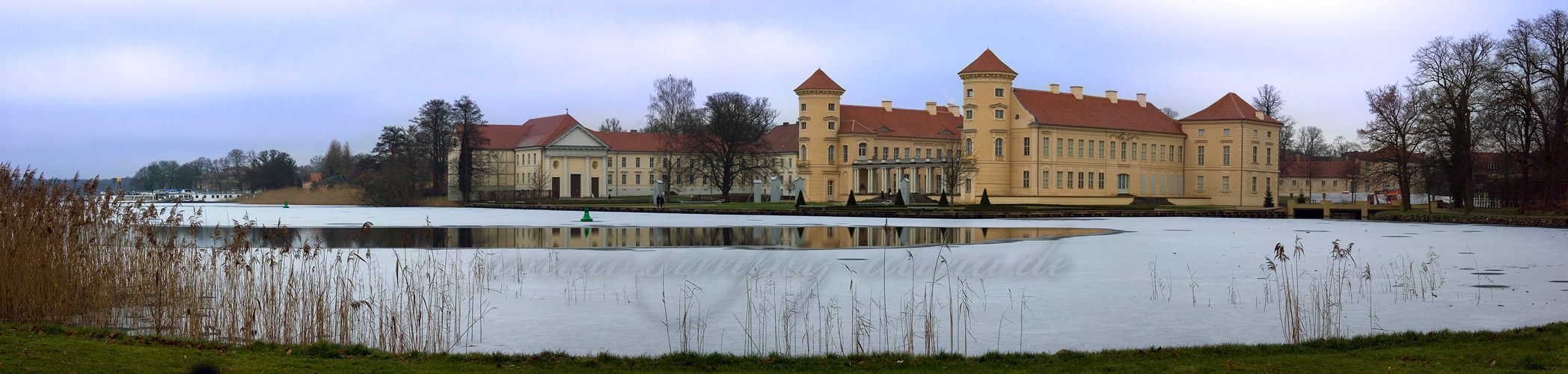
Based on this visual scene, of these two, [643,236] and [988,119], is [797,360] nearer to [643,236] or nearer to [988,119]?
[643,236]

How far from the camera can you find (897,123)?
76438 millimetres

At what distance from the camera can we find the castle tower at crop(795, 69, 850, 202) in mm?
71562

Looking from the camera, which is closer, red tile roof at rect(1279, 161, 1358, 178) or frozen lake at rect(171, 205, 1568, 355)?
frozen lake at rect(171, 205, 1568, 355)

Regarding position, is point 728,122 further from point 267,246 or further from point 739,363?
point 739,363

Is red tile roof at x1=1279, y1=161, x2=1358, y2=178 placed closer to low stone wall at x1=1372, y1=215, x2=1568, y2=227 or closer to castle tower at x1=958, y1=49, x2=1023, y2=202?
castle tower at x1=958, y1=49, x2=1023, y2=202

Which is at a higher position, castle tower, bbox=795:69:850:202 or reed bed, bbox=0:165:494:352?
castle tower, bbox=795:69:850:202

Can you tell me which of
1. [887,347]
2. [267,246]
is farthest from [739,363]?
[267,246]

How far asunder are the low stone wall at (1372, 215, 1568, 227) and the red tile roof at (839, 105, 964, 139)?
35.1 metres

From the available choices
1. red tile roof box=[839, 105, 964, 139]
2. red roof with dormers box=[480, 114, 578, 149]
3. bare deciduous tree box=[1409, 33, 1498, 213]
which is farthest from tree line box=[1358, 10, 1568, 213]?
red roof with dormers box=[480, 114, 578, 149]

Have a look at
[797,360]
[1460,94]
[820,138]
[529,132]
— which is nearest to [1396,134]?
[1460,94]

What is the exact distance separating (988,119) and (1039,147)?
3264 millimetres

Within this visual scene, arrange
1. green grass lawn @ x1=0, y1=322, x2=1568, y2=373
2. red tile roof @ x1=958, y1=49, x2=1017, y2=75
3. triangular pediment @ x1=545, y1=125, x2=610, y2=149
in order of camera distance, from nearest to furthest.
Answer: green grass lawn @ x1=0, y1=322, x2=1568, y2=373 → red tile roof @ x1=958, y1=49, x2=1017, y2=75 → triangular pediment @ x1=545, y1=125, x2=610, y2=149

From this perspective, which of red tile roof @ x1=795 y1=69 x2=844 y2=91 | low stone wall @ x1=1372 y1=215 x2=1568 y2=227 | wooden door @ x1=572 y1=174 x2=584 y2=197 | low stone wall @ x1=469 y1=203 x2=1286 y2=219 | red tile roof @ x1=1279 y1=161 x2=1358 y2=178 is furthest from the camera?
red tile roof @ x1=1279 y1=161 x2=1358 y2=178

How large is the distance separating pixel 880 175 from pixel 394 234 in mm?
46079
